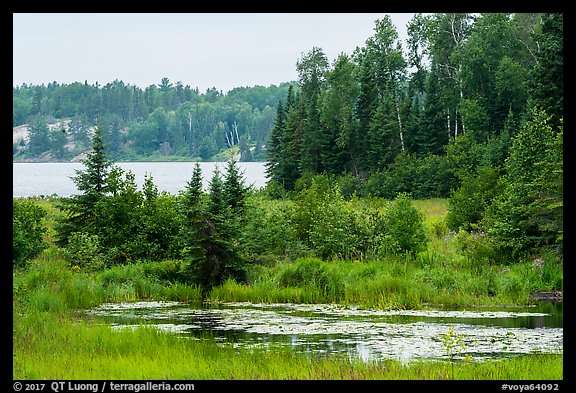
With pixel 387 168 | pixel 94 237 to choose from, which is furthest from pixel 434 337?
pixel 387 168

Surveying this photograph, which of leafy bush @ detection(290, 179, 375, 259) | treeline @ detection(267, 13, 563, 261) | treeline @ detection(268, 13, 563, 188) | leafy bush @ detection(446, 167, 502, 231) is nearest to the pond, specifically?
leafy bush @ detection(290, 179, 375, 259)

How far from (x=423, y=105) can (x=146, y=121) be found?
278ft

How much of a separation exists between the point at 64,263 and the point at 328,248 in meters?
9.12

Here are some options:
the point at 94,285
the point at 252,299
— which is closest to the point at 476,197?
the point at 252,299

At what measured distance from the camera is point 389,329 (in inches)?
661

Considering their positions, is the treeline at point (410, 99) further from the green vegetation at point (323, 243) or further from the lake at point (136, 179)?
the lake at point (136, 179)

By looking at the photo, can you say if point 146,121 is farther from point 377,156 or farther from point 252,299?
point 252,299

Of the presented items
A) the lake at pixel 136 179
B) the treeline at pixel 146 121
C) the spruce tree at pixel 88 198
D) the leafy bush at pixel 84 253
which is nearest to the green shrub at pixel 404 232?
the lake at pixel 136 179

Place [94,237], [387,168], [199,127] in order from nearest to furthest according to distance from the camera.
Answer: [94,237] < [387,168] < [199,127]

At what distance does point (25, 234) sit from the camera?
25359mm

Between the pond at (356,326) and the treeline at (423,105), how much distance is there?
1911 cm

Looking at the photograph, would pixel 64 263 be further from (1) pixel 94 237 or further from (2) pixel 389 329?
(2) pixel 389 329

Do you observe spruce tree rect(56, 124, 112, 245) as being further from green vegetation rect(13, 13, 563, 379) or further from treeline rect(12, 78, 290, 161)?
treeline rect(12, 78, 290, 161)
